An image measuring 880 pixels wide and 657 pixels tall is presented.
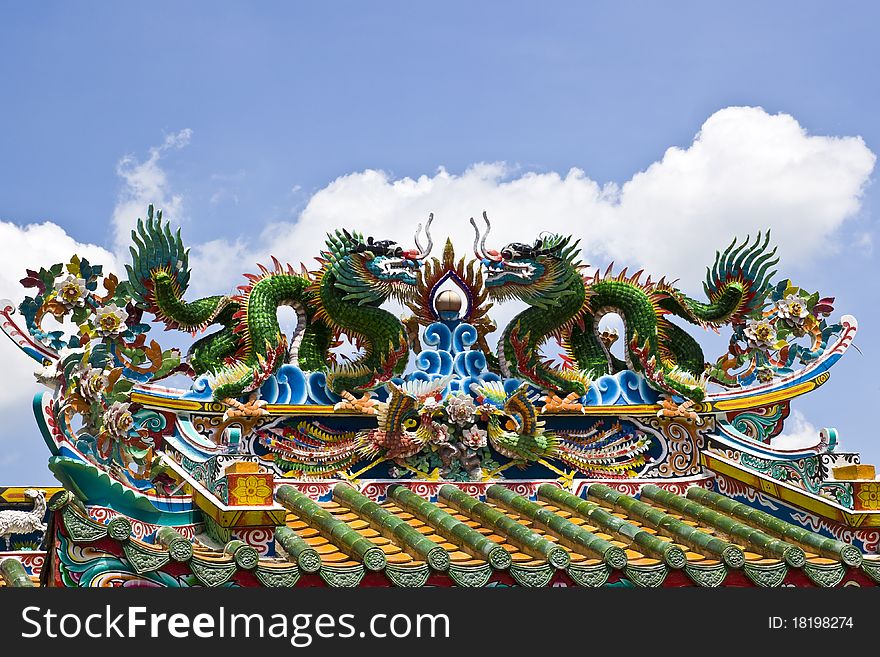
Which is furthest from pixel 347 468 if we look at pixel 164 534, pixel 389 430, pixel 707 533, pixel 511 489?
pixel 707 533

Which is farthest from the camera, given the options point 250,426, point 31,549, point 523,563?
point 250,426

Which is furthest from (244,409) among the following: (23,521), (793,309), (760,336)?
(793,309)

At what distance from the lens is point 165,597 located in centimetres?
842

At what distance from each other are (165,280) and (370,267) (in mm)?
1763

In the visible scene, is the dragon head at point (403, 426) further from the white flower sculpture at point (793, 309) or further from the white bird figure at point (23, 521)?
the white flower sculpture at point (793, 309)

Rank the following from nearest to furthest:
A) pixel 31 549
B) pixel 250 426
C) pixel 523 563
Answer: pixel 523 563 < pixel 31 549 < pixel 250 426

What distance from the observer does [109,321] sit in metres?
11.2

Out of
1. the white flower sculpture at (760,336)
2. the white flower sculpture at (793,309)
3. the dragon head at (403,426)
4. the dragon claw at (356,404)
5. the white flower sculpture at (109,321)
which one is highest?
the white flower sculpture at (793,309)

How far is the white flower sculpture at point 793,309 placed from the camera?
12625 millimetres

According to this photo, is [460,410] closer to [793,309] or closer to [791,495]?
[791,495]

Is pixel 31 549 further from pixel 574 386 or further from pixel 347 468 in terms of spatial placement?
pixel 574 386

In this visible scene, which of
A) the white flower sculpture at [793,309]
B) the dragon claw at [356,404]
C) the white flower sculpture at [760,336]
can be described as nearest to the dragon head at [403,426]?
the dragon claw at [356,404]

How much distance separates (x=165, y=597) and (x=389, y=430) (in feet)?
11.1

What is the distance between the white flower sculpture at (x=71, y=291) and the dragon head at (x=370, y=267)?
7.00 feet
